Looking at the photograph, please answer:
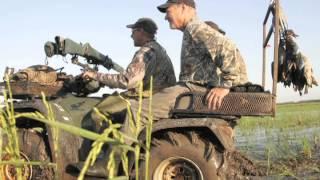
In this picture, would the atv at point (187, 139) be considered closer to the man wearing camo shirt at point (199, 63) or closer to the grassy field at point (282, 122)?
the man wearing camo shirt at point (199, 63)

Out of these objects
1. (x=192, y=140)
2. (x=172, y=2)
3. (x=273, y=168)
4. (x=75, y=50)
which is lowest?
(x=273, y=168)

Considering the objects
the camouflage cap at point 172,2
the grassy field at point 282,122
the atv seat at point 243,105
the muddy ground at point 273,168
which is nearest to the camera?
the atv seat at point 243,105

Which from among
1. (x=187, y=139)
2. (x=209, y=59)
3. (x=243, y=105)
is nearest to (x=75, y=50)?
(x=209, y=59)

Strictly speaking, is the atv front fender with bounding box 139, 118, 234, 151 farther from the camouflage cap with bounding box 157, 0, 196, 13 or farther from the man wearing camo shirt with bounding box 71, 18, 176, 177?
the camouflage cap with bounding box 157, 0, 196, 13

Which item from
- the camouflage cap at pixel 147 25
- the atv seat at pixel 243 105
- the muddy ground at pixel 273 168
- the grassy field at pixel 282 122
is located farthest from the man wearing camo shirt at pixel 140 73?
the grassy field at pixel 282 122

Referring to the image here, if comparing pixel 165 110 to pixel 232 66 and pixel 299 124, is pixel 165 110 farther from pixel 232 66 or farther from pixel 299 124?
pixel 299 124

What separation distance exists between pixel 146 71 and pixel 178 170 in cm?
136

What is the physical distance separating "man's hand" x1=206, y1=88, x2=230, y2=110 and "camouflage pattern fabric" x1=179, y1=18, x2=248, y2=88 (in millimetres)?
76

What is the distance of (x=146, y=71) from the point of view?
5.61 metres

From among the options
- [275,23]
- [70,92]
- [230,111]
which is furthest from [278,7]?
[70,92]

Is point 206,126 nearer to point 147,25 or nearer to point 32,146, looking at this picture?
point 147,25

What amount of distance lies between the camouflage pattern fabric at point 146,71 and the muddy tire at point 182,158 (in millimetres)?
896

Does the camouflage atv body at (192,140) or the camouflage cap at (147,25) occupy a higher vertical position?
the camouflage cap at (147,25)

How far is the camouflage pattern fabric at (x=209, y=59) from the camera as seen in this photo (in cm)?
484
